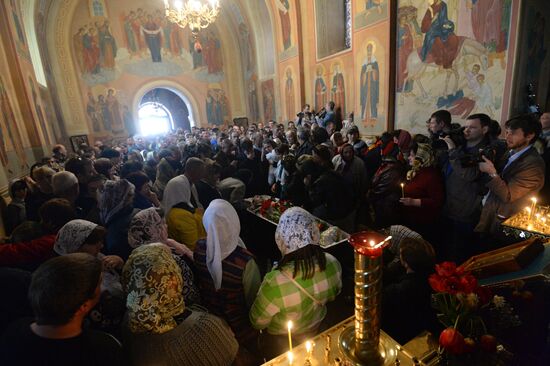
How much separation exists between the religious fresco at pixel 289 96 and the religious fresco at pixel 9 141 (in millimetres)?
9737

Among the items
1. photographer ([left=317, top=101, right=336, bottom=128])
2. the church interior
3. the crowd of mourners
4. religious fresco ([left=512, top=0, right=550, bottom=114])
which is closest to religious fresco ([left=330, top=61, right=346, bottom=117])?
the church interior

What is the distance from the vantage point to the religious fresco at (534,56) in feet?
16.1

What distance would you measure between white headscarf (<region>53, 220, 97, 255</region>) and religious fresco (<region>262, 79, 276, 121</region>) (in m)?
13.5

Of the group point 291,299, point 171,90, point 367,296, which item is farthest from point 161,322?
point 171,90

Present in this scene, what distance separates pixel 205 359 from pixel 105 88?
688 inches

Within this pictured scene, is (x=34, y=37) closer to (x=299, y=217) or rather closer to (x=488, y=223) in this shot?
(x=299, y=217)

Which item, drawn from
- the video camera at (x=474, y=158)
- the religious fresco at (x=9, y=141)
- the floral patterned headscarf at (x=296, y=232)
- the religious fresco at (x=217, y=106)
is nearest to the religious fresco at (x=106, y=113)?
the religious fresco at (x=217, y=106)

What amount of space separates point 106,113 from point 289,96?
10583mm

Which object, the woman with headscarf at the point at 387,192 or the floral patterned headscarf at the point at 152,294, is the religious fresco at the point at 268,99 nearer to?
the woman with headscarf at the point at 387,192

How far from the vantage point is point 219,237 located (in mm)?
1880

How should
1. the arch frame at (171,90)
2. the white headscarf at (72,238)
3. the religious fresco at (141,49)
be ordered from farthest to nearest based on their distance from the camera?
the arch frame at (171,90), the religious fresco at (141,49), the white headscarf at (72,238)

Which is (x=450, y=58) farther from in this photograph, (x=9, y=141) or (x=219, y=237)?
(x=9, y=141)

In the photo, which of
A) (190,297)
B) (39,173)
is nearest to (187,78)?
(39,173)

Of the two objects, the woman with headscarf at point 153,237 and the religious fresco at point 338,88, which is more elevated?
the religious fresco at point 338,88
